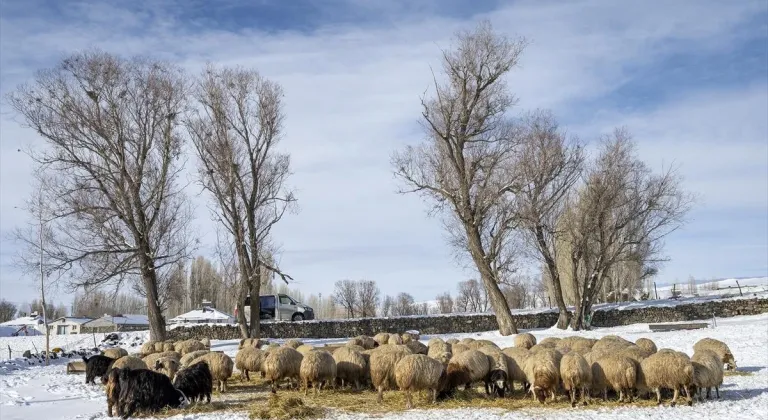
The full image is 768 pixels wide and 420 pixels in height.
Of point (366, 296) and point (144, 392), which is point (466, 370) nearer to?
point (144, 392)

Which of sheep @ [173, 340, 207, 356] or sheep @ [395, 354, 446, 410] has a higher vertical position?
sheep @ [173, 340, 207, 356]

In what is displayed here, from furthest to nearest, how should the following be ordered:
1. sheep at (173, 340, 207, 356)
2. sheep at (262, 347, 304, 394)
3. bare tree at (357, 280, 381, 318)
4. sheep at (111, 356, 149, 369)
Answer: bare tree at (357, 280, 381, 318), sheep at (173, 340, 207, 356), sheep at (111, 356, 149, 369), sheep at (262, 347, 304, 394)

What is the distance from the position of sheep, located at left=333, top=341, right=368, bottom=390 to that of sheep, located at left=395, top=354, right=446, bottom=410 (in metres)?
2.57

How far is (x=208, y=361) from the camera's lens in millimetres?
17172

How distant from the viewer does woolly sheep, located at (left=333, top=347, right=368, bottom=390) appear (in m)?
16.8

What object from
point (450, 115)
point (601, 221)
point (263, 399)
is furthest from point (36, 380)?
point (601, 221)

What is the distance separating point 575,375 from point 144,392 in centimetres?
906

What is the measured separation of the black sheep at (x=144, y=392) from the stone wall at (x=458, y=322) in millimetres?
22167

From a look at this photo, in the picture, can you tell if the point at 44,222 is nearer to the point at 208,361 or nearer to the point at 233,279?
the point at 233,279

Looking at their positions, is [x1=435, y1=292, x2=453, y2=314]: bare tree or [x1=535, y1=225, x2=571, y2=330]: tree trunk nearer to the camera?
[x1=535, y1=225, x2=571, y2=330]: tree trunk

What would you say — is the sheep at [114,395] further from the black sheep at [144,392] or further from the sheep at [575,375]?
the sheep at [575,375]

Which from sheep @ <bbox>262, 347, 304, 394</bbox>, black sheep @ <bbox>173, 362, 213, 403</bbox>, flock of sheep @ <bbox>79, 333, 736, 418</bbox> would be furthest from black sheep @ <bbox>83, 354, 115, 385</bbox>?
sheep @ <bbox>262, 347, 304, 394</bbox>

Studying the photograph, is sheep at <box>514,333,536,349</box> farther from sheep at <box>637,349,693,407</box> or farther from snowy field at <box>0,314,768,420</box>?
sheep at <box>637,349,693,407</box>

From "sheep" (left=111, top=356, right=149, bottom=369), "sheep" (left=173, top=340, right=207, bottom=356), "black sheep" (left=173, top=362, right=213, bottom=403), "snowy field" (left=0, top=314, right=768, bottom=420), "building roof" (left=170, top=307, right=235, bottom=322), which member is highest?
"building roof" (left=170, top=307, right=235, bottom=322)
